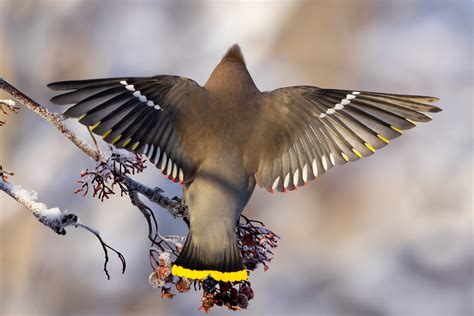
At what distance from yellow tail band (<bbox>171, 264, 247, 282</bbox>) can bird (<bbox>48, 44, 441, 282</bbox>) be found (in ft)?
0.21

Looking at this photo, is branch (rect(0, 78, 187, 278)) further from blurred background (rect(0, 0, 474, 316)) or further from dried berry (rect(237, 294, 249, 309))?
blurred background (rect(0, 0, 474, 316))

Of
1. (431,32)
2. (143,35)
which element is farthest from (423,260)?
(143,35)

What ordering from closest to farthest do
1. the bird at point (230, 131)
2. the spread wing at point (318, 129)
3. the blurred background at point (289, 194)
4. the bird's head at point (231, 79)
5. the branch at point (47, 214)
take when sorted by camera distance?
the branch at point (47, 214), the bird at point (230, 131), the spread wing at point (318, 129), the bird's head at point (231, 79), the blurred background at point (289, 194)

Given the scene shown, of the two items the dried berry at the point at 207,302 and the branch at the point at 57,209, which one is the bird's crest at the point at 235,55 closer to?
the branch at the point at 57,209

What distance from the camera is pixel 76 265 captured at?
8227mm

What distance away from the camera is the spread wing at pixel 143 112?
286 centimetres

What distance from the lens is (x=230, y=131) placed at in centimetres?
310

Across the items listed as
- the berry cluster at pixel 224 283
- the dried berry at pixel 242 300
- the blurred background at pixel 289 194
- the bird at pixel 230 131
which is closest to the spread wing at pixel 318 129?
the bird at pixel 230 131

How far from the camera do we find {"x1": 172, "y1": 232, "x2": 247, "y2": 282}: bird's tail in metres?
2.74

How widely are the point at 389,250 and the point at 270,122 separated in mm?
6134

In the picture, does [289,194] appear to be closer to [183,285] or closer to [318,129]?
[318,129]

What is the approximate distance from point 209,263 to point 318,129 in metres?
0.74

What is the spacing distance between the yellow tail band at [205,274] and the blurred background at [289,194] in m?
5.09

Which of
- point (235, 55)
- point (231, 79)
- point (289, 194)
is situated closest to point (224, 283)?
point (231, 79)
